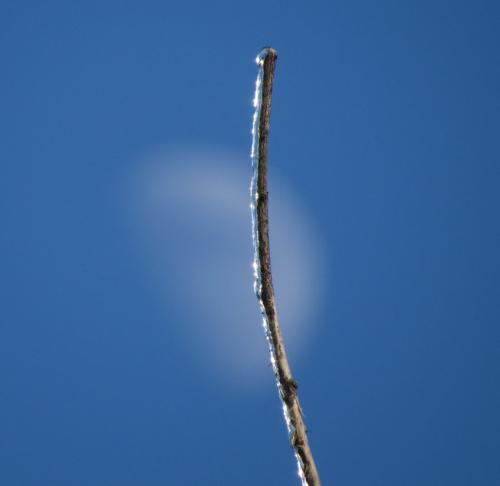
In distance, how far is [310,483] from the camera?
0.79 ft

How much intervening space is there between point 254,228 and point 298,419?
0.27 ft

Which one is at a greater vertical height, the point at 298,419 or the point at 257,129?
the point at 257,129

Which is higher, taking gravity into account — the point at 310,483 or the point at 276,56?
the point at 276,56

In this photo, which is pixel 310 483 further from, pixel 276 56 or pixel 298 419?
Result: pixel 276 56

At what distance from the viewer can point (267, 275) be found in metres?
0.25

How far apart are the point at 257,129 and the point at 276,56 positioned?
0.03 metres

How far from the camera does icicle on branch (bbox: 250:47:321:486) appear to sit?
0.24m

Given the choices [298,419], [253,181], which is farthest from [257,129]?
[298,419]

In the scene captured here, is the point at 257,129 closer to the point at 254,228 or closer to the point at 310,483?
the point at 254,228

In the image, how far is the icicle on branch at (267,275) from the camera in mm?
239

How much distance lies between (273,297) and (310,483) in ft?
0.25

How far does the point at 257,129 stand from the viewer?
25 centimetres

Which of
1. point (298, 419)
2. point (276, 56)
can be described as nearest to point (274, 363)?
point (298, 419)

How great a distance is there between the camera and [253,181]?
247 mm
